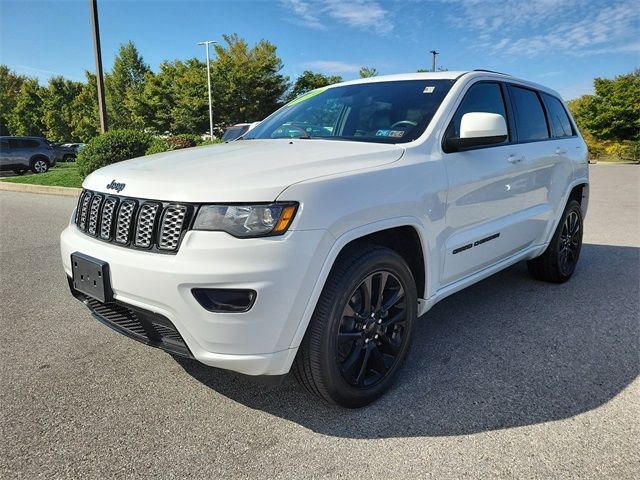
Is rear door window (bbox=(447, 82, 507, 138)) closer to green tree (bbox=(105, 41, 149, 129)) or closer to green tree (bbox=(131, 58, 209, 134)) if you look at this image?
green tree (bbox=(131, 58, 209, 134))

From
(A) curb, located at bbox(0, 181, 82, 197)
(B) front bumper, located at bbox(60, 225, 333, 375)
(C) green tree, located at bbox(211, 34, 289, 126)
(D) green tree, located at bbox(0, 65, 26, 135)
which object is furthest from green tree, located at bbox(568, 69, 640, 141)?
(D) green tree, located at bbox(0, 65, 26, 135)

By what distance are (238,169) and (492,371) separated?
194 cm

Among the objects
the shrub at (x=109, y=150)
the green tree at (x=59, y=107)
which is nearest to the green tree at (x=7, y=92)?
the green tree at (x=59, y=107)

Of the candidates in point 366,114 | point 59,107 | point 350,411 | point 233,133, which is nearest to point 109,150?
point 233,133

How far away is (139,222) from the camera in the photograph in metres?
2.24

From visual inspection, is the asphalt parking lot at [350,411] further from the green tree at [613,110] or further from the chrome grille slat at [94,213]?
the green tree at [613,110]

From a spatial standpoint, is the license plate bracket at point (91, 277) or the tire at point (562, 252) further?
the tire at point (562, 252)

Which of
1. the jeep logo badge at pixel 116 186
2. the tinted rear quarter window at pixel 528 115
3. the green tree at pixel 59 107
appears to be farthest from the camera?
the green tree at pixel 59 107

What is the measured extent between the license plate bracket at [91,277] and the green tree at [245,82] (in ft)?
142

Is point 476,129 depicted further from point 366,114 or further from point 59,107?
point 59,107

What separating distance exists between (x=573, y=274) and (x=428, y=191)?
3.23 meters

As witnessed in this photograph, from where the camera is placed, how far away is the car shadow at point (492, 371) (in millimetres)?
2486

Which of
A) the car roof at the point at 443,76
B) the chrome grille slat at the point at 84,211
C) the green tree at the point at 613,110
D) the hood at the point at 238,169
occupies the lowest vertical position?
the chrome grille slat at the point at 84,211

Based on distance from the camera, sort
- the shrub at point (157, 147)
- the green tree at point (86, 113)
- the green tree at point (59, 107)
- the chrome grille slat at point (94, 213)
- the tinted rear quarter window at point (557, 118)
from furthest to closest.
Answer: the green tree at point (59, 107)
the green tree at point (86, 113)
the shrub at point (157, 147)
the tinted rear quarter window at point (557, 118)
the chrome grille slat at point (94, 213)
